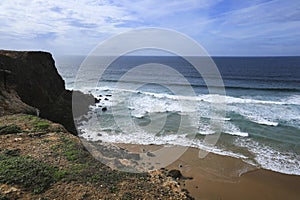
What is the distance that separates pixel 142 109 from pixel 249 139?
13.3 m

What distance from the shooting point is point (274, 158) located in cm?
→ 1431

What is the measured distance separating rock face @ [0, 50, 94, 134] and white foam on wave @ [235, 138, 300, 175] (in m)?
14.2

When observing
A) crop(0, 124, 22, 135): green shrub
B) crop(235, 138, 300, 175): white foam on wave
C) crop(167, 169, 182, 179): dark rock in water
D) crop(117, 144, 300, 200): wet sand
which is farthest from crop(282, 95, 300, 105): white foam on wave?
crop(0, 124, 22, 135): green shrub

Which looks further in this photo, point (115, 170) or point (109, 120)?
point (109, 120)

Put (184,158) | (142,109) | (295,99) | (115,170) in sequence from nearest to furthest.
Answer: (115,170) < (184,158) < (142,109) < (295,99)

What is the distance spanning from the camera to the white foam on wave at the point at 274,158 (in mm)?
13160

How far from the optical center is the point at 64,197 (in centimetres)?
603

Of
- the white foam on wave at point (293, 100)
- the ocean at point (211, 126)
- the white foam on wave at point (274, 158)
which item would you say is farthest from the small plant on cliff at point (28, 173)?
the white foam on wave at point (293, 100)

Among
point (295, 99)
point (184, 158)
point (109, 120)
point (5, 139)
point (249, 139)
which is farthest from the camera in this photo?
point (295, 99)

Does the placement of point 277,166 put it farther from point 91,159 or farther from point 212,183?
point 91,159

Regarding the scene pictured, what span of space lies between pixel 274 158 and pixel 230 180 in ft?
14.0

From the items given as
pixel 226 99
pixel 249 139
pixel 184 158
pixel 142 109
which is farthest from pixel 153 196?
pixel 226 99

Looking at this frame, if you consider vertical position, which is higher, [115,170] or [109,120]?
[115,170]

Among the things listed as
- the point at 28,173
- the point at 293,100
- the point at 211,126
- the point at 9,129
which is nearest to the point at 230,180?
the point at 211,126
